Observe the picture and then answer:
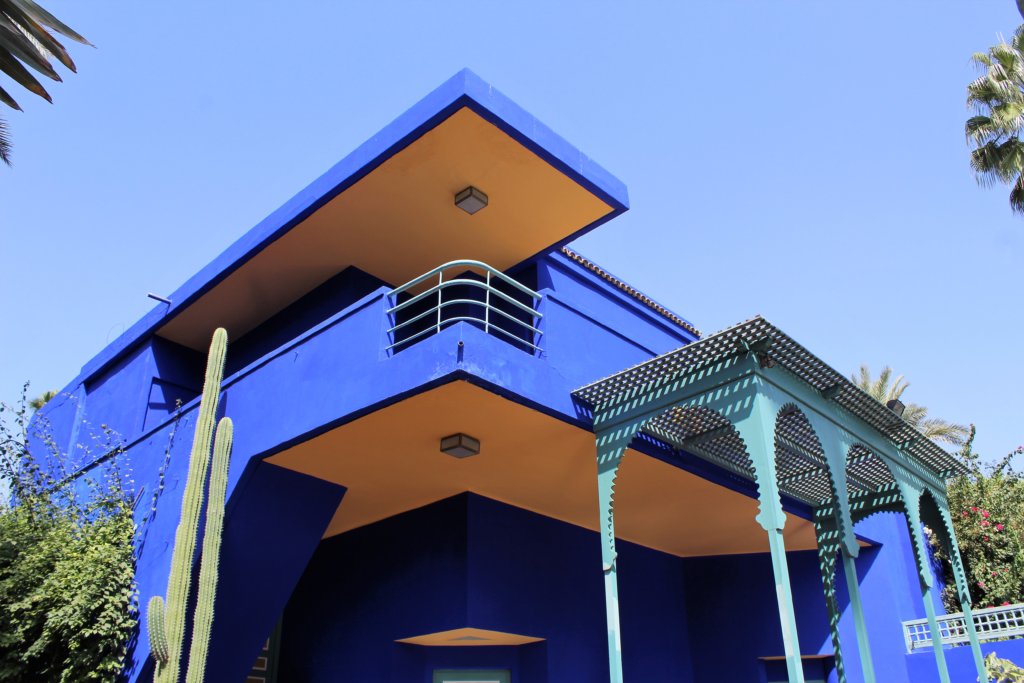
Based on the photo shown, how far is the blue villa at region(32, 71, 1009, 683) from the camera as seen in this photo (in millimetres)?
8188

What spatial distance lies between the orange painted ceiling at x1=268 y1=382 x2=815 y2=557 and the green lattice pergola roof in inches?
17.6

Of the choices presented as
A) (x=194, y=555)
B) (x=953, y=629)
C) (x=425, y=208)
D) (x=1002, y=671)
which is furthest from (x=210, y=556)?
(x=953, y=629)

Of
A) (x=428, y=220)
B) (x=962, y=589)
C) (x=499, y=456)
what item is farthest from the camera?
(x=962, y=589)

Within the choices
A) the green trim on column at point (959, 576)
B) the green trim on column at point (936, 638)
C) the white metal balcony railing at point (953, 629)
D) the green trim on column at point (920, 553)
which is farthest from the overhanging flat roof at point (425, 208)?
→ the white metal balcony railing at point (953, 629)

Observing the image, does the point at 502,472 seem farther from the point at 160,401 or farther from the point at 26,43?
the point at 26,43

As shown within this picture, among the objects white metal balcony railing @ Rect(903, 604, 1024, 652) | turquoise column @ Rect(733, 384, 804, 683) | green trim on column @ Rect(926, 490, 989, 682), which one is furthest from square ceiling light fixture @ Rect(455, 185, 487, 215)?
white metal balcony railing @ Rect(903, 604, 1024, 652)

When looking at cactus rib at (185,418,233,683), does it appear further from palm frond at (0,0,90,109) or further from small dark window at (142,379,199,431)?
small dark window at (142,379,199,431)

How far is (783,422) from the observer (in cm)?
925

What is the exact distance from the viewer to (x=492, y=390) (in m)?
7.75

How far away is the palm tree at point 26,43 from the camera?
830 cm

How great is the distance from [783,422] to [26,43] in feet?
28.2

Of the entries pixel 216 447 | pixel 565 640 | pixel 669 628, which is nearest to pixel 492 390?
pixel 216 447

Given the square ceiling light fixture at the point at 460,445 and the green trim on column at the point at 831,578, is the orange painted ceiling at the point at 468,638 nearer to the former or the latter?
the square ceiling light fixture at the point at 460,445

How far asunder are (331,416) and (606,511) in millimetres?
2814
